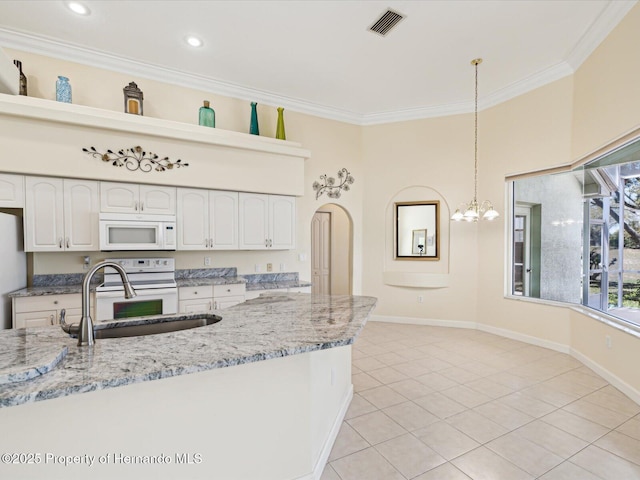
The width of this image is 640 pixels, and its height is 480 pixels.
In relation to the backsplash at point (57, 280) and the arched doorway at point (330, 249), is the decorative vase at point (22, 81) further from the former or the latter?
the arched doorway at point (330, 249)

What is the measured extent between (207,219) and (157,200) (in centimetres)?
60

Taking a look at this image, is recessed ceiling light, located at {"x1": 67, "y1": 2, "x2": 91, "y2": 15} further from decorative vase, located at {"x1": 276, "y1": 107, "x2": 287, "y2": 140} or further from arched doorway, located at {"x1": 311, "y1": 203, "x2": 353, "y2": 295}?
arched doorway, located at {"x1": 311, "y1": 203, "x2": 353, "y2": 295}

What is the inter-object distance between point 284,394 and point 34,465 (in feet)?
3.26

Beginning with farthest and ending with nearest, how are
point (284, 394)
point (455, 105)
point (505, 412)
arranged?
point (455, 105) < point (505, 412) < point (284, 394)

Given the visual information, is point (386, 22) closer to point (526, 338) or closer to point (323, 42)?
point (323, 42)

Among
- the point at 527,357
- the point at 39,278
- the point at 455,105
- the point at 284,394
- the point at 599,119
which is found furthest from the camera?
the point at 455,105

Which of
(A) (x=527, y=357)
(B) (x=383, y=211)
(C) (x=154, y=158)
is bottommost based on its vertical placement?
(A) (x=527, y=357)

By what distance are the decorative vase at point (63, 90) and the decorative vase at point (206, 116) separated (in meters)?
1.36

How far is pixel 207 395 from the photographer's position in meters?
1.50

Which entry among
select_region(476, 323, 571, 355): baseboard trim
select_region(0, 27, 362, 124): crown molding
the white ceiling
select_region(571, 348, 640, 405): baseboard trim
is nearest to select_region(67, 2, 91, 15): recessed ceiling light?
the white ceiling

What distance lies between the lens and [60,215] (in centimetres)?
344

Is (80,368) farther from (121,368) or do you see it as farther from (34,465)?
(34,465)

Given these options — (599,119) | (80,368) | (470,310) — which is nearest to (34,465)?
(80,368)

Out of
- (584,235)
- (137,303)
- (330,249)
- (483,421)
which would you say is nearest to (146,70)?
(137,303)
